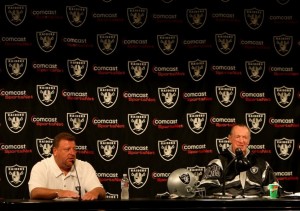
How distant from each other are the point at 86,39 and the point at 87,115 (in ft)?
2.91

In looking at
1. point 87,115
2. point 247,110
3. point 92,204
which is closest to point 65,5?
point 87,115

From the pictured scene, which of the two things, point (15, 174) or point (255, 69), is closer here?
point (15, 174)

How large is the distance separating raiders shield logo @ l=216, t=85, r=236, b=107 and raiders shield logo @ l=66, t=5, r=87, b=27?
1807 millimetres

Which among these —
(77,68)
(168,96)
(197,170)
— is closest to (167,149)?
(197,170)

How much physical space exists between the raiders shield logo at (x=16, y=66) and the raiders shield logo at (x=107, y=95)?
2.93ft

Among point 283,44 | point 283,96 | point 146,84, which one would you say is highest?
point 283,44

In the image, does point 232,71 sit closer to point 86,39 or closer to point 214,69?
point 214,69

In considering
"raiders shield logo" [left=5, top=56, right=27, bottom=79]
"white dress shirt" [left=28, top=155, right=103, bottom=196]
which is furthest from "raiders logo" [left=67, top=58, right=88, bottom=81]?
"white dress shirt" [left=28, top=155, right=103, bottom=196]

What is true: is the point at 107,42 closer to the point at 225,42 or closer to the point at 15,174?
the point at 225,42

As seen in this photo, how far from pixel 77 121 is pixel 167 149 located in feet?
3.63

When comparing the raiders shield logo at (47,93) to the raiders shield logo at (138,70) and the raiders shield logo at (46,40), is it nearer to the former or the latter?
the raiders shield logo at (46,40)

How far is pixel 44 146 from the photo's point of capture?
717cm

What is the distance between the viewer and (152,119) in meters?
7.45

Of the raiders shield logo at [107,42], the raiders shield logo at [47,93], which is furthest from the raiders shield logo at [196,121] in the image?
the raiders shield logo at [47,93]
